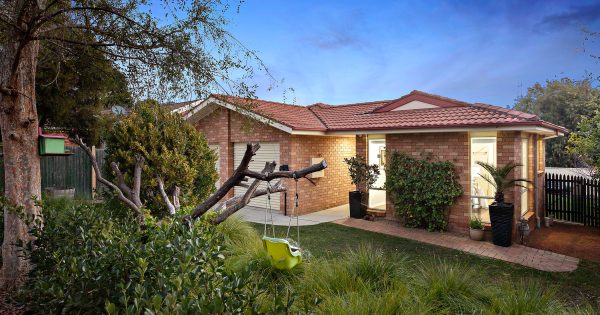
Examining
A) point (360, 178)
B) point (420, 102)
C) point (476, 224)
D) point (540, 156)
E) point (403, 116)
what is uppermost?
point (420, 102)

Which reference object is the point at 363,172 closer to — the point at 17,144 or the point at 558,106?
the point at 17,144

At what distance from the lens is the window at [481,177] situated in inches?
389

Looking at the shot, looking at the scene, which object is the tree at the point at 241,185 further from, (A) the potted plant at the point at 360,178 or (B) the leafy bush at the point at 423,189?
(A) the potted plant at the point at 360,178

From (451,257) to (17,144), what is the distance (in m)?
7.58

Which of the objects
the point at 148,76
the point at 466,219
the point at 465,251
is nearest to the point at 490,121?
the point at 466,219

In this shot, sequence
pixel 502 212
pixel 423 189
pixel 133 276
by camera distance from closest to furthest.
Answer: pixel 133 276
pixel 502 212
pixel 423 189

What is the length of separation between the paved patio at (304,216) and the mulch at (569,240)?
17.8 ft

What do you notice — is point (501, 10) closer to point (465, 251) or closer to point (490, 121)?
point (490, 121)

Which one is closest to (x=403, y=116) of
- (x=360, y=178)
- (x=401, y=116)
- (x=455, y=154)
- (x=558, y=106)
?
(x=401, y=116)

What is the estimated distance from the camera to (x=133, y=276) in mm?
2129

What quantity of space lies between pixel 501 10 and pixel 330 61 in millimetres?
6682

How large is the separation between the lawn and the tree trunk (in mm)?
4292

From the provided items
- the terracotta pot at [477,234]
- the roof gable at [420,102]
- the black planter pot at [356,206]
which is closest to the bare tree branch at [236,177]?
the terracotta pot at [477,234]

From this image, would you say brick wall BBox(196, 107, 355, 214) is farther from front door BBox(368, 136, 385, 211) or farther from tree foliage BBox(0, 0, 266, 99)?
tree foliage BBox(0, 0, 266, 99)
